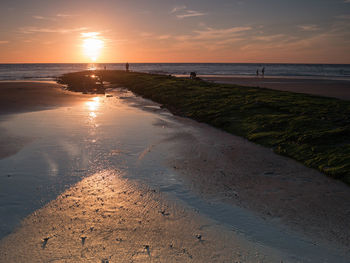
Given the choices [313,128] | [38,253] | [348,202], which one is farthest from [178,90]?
[38,253]

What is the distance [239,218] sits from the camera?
18.7 feet

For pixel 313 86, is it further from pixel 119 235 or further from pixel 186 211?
pixel 119 235

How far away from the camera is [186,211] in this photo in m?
5.95

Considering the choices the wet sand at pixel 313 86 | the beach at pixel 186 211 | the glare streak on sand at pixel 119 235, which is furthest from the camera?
the wet sand at pixel 313 86

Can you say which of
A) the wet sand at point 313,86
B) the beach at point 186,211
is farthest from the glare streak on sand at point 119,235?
the wet sand at point 313,86

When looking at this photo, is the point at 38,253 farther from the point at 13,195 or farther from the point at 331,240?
the point at 331,240

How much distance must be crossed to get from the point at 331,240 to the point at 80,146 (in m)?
9.02

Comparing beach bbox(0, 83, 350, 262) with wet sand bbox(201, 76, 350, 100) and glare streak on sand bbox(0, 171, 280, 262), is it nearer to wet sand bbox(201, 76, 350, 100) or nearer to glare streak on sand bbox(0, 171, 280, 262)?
glare streak on sand bbox(0, 171, 280, 262)

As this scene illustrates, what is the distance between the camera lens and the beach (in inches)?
181

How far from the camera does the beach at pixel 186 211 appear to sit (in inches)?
181

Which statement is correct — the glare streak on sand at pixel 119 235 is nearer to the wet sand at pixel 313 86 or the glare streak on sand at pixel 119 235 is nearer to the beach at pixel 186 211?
the beach at pixel 186 211

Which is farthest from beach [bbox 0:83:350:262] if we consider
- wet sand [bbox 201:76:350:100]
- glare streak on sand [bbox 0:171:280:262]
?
wet sand [bbox 201:76:350:100]

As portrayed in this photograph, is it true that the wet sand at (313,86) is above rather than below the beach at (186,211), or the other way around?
above

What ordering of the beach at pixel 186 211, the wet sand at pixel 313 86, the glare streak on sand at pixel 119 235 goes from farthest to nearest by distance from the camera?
the wet sand at pixel 313 86, the beach at pixel 186 211, the glare streak on sand at pixel 119 235
